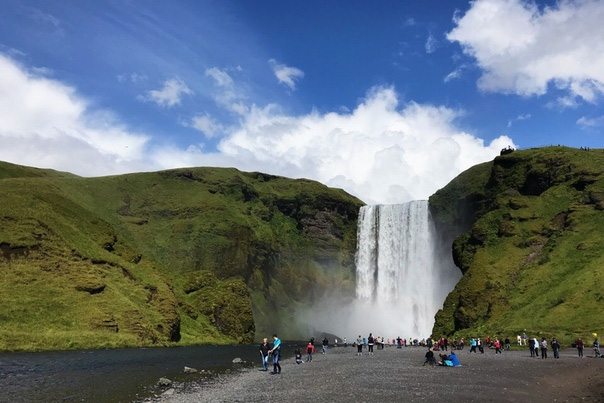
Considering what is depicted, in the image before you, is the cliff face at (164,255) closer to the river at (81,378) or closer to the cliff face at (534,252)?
the river at (81,378)

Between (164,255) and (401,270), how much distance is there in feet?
213

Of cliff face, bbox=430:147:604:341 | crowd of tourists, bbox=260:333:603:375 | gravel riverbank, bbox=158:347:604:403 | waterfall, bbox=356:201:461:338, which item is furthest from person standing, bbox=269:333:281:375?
waterfall, bbox=356:201:461:338

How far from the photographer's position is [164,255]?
427 feet

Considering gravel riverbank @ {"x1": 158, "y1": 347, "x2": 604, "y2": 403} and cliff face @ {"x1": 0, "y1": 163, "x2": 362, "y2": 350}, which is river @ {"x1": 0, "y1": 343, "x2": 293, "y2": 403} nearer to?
gravel riverbank @ {"x1": 158, "y1": 347, "x2": 604, "y2": 403}

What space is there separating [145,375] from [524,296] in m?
57.5

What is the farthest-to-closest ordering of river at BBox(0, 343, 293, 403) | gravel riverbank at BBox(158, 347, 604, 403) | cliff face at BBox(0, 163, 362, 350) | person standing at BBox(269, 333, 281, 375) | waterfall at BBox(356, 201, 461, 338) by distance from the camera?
1. waterfall at BBox(356, 201, 461, 338)
2. cliff face at BBox(0, 163, 362, 350)
3. person standing at BBox(269, 333, 281, 375)
4. river at BBox(0, 343, 293, 403)
5. gravel riverbank at BBox(158, 347, 604, 403)

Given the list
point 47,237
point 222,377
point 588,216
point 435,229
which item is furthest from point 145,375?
point 435,229

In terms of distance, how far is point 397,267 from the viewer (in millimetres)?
123062

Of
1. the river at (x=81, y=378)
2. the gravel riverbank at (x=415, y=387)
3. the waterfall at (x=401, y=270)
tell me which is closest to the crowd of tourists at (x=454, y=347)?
the gravel riverbank at (x=415, y=387)

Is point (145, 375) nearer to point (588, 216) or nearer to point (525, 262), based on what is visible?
point (525, 262)

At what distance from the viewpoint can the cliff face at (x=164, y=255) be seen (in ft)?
206

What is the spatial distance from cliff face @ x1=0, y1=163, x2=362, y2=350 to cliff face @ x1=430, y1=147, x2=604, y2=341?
49573mm

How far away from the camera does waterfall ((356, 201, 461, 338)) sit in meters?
113

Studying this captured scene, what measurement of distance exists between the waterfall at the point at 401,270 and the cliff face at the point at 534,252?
14296mm
